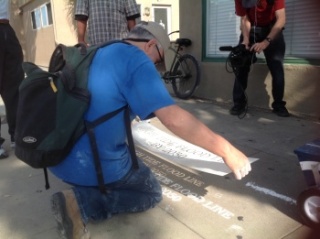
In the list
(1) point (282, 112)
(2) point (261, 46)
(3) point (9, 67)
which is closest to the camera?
(3) point (9, 67)

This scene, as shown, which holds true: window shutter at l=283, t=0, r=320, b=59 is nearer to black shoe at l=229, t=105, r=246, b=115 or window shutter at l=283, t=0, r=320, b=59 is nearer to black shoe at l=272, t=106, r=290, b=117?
black shoe at l=272, t=106, r=290, b=117

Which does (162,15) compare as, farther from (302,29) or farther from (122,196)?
(122,196)

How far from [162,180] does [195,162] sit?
32cm

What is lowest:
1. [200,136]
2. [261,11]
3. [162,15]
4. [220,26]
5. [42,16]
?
[200,136]

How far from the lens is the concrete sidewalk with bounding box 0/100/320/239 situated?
214 cm

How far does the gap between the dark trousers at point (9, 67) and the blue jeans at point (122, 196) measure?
1.99 m

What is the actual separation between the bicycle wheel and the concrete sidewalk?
2.50m

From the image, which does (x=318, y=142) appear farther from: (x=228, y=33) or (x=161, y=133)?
(x=228, y=33)

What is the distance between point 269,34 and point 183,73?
2271 mm

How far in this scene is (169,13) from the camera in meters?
13.5

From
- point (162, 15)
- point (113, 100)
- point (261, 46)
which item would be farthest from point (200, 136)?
point (162, 15)

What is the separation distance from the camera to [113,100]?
71.9 inches

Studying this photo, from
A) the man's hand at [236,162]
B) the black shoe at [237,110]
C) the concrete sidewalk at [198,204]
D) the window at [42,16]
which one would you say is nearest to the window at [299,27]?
the black shoe at [237,110]

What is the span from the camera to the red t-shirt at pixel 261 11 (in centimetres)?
415
